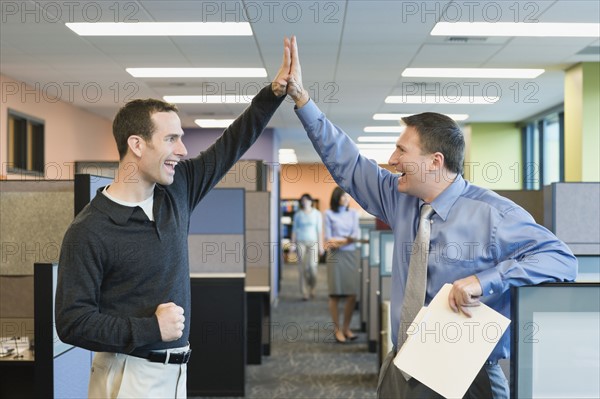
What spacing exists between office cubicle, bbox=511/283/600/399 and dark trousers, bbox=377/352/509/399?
0.28ft

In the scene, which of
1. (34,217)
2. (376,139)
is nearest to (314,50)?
(34,217)

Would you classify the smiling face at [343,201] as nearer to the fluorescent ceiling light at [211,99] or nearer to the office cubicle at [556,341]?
the fluorescent ceiling light at [211,99]

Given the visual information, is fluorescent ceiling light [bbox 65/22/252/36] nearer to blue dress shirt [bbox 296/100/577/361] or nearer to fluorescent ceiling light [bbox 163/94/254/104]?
fluorescent ceiling light [bbox 163/94/254/104]

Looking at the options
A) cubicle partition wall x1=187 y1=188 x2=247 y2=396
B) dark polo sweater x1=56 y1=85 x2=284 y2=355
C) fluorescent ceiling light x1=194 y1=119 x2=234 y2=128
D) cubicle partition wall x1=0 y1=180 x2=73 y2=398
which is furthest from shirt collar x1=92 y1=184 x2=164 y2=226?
fluorescent ceiling light x1=194 y1=119 x2=234 y2=128

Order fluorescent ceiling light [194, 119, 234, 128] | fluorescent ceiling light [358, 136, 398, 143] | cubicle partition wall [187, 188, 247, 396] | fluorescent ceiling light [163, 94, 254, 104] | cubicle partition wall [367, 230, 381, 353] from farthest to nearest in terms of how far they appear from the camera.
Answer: fluorescent ceiling light [358, 136, 398, 143] → fluorescent ceiling light [194, 119, 234, 128] → fluorescent ceiling light [163, 94, 254, 104] → cubicle partition wall [367, 230, 381, 353] → cubicle partition wall [187, 188, 247, 396]

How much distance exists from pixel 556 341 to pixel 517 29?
3.32 meters

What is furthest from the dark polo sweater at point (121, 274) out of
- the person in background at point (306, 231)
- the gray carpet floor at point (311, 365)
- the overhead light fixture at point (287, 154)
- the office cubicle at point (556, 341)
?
the overhead light fixture at point (287, 154)

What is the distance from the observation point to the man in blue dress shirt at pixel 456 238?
1439 millimetres

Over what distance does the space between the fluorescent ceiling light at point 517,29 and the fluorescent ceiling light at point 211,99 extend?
115 inches

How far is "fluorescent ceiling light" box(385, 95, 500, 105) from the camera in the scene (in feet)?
23.3

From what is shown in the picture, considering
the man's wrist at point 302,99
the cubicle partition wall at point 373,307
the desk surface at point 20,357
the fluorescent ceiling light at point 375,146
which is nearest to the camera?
the man's wrist at point 302,99

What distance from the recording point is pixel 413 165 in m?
1.55

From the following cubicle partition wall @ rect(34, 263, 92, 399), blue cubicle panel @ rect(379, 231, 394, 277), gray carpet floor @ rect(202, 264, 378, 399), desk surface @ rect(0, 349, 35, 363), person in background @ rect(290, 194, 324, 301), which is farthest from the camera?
person in background @ rect(290, 194, 324, 301)

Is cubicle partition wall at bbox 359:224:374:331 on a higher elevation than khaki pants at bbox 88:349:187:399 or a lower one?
lower
